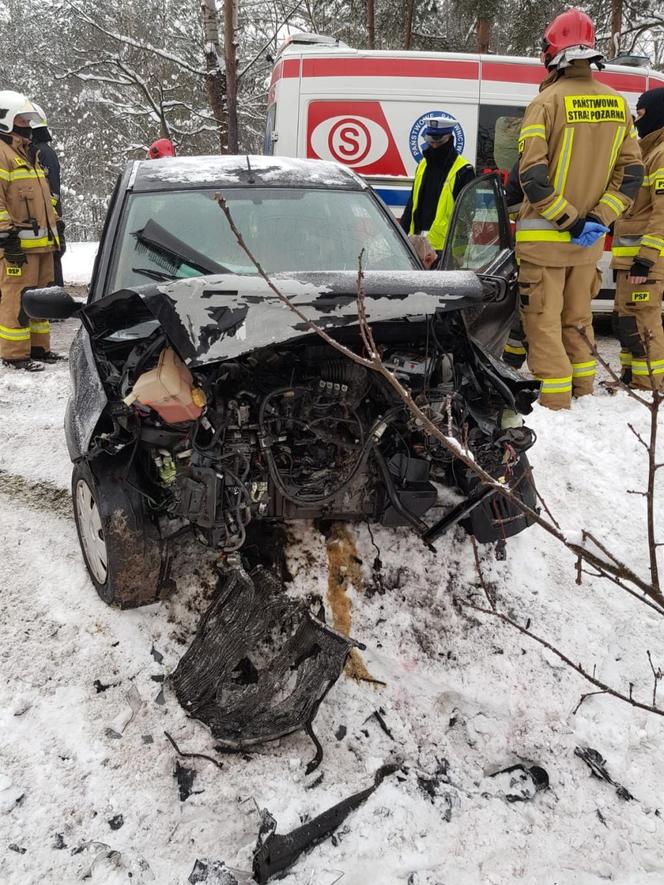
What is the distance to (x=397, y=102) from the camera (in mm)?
6500

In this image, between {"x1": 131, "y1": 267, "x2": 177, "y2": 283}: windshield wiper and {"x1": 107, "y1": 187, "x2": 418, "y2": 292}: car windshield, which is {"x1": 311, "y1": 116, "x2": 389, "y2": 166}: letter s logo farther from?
{"x1": 131, "y1": 267, "x2": 177, "y2": 283}: windshield wiper

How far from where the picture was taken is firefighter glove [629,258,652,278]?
481 cm

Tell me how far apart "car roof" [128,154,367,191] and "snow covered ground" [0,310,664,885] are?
1880mm

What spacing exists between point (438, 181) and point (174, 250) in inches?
129

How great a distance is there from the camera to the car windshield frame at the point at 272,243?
2881 millimetres

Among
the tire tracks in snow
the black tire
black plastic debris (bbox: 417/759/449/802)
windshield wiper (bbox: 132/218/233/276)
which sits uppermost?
windshield wiper (bbox: 132/218/233/276)

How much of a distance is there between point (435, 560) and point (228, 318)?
1.54 metres

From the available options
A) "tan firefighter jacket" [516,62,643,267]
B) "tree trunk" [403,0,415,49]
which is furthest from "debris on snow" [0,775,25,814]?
"tree trunk" [403,0,415,49]

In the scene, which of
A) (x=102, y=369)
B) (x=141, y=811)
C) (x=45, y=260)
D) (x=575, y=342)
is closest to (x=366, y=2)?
(x=45, y=260)

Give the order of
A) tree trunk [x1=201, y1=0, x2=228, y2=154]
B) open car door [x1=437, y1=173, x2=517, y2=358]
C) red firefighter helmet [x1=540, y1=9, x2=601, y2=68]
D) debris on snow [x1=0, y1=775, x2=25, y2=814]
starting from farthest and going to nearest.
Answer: tree trunk [x1=201, y1=0, x2=228, y2=154] → red firefighter helmet [x1=540, y1=9, x2=601, y2=68] → open car door [x1=437, y1=173, x2=517, y2=358] → debris on snow [x1=0, y1=775, x2=25, y2=814]

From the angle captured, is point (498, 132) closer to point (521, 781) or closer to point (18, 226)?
point (18, 226)

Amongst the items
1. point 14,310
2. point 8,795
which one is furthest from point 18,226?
point 8,795

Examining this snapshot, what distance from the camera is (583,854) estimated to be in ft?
6.03

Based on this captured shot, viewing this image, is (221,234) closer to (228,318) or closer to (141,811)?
(228,318)
